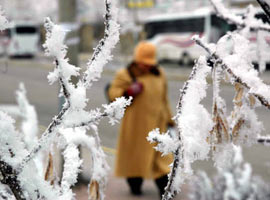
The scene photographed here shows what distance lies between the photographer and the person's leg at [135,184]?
5281 mm

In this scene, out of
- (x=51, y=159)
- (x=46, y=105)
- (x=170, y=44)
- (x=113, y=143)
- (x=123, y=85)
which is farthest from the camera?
(x=170, y=44)

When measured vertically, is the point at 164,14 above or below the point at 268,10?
below

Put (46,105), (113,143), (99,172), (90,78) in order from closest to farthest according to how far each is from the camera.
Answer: (90,78) → (99,172) → (113,143) → (46,105)

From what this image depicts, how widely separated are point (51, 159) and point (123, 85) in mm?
3841

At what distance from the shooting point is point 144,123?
512 centimetres

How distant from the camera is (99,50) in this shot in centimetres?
87

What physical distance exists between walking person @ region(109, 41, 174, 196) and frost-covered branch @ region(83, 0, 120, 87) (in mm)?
4093

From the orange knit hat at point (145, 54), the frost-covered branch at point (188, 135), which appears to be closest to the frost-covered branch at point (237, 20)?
the frost-covered branch at point (188, 135)

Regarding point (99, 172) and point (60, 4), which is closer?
point (99, 172)

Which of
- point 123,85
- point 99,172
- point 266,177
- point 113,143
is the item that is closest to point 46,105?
point 113,143

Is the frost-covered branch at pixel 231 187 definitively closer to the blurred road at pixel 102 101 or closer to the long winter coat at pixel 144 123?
the blurred road at pixel 102 101

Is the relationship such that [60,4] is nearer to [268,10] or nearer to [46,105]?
[268,10]

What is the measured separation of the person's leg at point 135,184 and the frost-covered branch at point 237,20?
12.9ft

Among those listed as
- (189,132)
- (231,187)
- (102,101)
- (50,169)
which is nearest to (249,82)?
(189,132)
